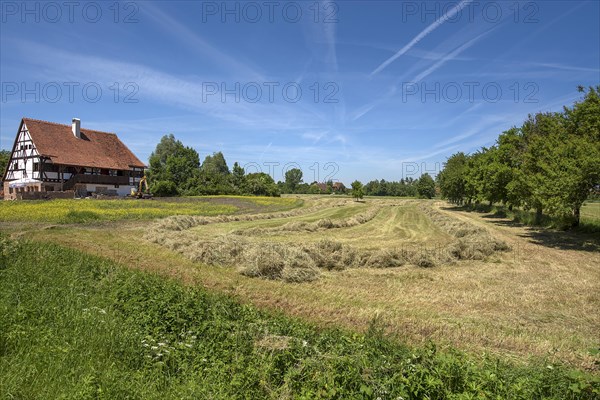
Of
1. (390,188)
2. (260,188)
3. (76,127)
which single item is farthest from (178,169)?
(390,188)

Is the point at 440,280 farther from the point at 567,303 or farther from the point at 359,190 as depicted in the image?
the point at 359,190

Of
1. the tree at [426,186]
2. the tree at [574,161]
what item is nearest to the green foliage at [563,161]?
the tree at [574,161]

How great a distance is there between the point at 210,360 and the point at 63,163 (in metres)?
48.2

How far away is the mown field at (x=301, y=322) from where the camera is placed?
424cm

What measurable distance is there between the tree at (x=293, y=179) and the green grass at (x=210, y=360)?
410 ft

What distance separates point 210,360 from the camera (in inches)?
194

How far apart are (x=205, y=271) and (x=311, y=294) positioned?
13.0ft

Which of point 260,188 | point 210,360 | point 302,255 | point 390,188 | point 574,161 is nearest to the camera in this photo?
point 210,360

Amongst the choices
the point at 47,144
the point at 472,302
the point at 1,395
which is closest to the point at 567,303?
the point at 472,302

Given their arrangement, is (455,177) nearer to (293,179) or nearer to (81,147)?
(81,147)

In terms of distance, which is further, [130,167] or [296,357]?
[130,167]

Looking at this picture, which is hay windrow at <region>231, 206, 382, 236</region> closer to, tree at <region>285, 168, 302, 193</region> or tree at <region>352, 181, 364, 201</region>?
tree at <region>352, 181, 364, 201</region>

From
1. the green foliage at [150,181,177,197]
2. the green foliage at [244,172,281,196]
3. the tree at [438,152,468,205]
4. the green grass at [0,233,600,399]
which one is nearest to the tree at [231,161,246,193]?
the green foliage at [244,172,281,196]

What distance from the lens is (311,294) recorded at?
9.26 m
